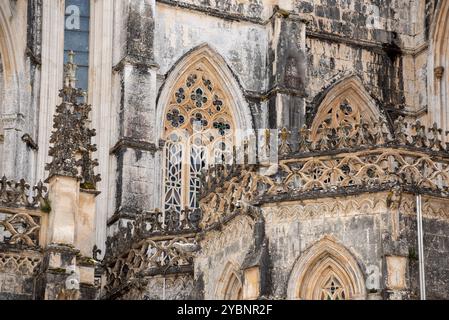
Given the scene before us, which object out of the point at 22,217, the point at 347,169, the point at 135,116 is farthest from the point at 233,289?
the point at 135,116

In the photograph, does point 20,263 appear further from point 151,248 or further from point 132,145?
point 132,145

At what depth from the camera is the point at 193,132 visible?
3644 cm

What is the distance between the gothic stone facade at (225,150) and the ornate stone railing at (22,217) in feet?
0.12

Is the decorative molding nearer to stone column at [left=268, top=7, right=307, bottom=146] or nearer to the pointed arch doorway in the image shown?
the pointed arch doorway

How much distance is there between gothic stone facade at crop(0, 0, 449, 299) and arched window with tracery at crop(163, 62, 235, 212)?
1.8 inches

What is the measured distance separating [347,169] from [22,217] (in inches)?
227

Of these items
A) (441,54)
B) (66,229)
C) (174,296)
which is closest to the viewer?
(66,229)

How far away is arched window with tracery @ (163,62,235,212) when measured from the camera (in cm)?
3547

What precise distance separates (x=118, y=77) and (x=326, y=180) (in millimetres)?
10419

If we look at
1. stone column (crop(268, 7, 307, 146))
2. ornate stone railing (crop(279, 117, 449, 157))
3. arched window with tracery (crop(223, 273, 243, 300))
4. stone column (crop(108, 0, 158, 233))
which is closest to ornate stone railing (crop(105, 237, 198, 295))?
arched window with tracery (crop(223, 273, 243, 300))
